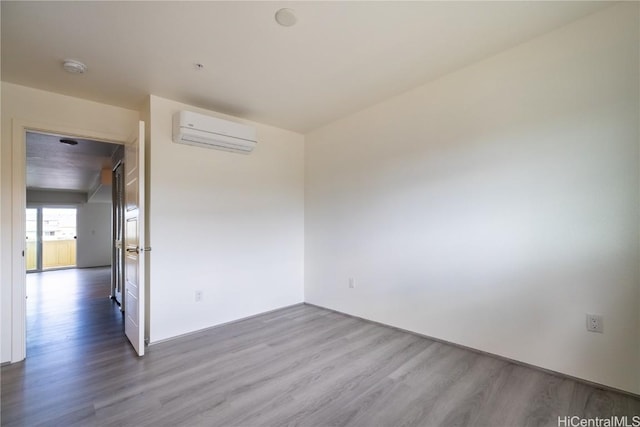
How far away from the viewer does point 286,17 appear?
5.95 ft

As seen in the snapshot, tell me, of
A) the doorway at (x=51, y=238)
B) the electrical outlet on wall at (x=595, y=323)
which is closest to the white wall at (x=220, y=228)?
the electrical outlet on wall at (x=595, y=323)

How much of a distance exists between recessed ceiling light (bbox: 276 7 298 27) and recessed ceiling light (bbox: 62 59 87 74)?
66.0 inches

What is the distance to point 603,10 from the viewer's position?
6.12 feet

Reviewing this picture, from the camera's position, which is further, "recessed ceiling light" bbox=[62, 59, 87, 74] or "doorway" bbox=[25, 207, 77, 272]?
"doorway" bbox=[25, 207, 77, 272]

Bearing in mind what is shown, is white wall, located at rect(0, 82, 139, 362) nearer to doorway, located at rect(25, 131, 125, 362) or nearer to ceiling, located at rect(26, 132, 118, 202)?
doorway, located at rect(25, 131, 125, 362)

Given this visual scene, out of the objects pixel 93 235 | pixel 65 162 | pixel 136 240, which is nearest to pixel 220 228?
pixel 136 240

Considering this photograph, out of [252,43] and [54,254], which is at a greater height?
[252,43]

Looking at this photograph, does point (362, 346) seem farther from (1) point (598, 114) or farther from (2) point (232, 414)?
(1) point (598, 114)

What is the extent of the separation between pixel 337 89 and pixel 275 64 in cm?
73

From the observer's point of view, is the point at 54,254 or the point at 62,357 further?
the point at 54,254

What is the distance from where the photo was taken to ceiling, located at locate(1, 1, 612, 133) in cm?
176

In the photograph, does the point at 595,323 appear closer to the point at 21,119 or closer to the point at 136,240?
the point at 136,240

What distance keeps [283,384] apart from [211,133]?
246 cm

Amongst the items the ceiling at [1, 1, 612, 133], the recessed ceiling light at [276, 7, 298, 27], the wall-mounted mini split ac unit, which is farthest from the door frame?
the recessed ceiling light at [276, 7, 298, 27]
